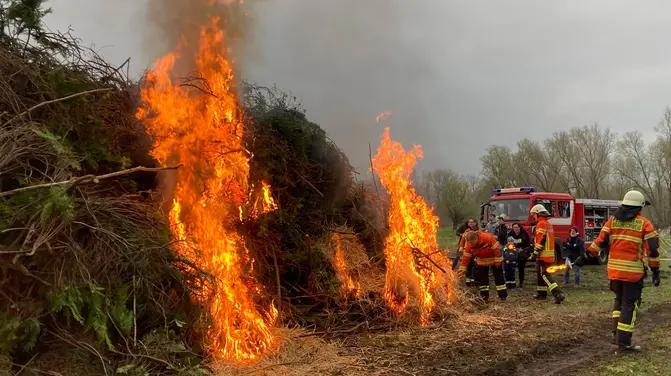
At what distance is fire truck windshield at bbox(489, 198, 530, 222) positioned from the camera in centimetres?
1495

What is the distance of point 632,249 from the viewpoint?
5.85 meters

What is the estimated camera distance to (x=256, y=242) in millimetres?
6594

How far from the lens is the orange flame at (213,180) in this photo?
5285 millimetres

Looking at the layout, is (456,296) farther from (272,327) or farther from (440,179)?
(440,179)

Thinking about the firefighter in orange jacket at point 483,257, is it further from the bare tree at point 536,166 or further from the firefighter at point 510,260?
the bare tree at point 536,166

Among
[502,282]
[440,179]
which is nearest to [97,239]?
[502,282]

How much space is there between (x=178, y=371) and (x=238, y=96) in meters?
3.45

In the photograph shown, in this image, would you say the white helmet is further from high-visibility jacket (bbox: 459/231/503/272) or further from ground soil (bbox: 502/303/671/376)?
high-visibility jacket (bbox: 459/231/503/272)

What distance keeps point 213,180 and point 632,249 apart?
16.6 ft

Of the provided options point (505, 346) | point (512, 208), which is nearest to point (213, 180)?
point (505, 346)

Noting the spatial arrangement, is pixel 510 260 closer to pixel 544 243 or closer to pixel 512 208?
pixel 544 243

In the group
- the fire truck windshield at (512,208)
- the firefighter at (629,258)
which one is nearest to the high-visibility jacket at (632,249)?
the firefighter at (629,258)

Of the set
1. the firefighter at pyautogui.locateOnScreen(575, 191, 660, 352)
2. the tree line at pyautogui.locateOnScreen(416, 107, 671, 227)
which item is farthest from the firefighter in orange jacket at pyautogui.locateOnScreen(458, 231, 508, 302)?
the tree line at pyautogui.locateOnScreen(416, 107, 671, 227)

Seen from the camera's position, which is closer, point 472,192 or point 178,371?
point 178,371
